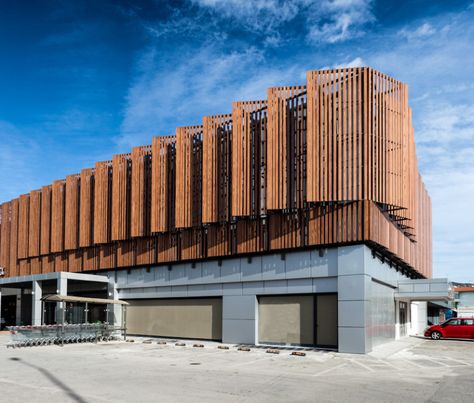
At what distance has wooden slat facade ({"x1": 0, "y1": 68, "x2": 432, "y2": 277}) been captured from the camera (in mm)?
26969

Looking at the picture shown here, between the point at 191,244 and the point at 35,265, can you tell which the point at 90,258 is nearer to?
the point at 35,265

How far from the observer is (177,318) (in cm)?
3631

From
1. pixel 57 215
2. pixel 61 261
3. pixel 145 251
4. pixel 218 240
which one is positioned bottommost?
pixel 61 261

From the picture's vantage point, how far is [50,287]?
4997cm

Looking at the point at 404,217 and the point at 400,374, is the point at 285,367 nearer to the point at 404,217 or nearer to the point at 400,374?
the point at 400,374

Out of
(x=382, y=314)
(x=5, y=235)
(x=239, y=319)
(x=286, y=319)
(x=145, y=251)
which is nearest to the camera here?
(x=286, y=319)

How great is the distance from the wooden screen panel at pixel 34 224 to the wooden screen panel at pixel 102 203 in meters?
10.1

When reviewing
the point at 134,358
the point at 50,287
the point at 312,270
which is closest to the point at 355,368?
the point at 312,270

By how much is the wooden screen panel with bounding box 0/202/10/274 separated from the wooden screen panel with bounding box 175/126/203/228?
27625 millimetres

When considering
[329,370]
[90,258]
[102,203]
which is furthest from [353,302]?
[90,258]

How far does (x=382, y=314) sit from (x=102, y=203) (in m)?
23.4

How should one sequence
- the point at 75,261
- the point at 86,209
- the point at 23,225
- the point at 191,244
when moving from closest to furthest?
1. the point at 191,244
2. the point at 86,209
3. the point at 75,261
4. the point at 23,225

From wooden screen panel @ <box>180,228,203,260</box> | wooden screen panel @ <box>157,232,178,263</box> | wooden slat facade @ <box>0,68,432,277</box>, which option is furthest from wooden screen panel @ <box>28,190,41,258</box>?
wooden screen panel @ <box>180,228,203,260</box>

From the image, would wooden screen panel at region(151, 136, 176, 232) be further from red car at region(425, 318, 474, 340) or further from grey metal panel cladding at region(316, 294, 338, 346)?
red car at region(425, 318, 474, 340)
